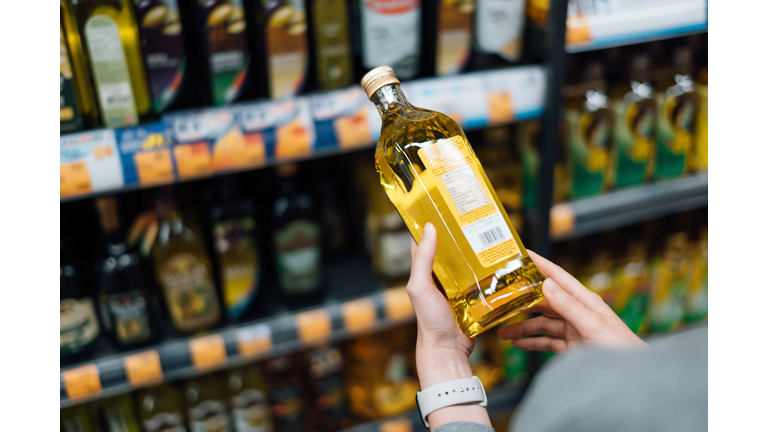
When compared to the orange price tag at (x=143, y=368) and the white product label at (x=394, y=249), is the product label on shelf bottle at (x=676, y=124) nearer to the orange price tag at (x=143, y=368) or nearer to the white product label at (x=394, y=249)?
the white product label at (x=394, y=249)

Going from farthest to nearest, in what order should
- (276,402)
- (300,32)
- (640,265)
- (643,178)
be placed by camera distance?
1. (640,265)
2. (643,178)
3. (276,402)
4. (300,32)

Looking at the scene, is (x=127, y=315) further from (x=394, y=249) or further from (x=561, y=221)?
(x=561, y=221)

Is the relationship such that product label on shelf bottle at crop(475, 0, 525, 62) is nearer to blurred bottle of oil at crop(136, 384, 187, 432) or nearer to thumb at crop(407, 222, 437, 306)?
thumb at crop(407, 222, 437, 306)

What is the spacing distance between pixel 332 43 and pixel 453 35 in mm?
281

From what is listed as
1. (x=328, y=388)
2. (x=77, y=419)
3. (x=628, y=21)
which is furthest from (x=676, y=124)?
(x=77, y=419)

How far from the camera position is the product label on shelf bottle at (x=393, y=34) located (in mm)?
1035

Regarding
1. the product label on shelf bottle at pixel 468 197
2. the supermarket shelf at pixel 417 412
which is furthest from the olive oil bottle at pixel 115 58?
the supermarket shelf at pixel 417 412

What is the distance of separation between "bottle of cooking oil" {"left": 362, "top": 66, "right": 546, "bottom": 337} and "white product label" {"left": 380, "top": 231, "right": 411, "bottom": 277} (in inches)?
17.3

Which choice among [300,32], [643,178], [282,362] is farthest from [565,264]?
[300,32]

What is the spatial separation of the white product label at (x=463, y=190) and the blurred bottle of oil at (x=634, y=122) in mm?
842

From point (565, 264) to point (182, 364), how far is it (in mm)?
1136

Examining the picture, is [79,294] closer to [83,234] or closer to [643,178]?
[83,234]

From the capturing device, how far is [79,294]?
1029mm

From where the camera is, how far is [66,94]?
919mm
